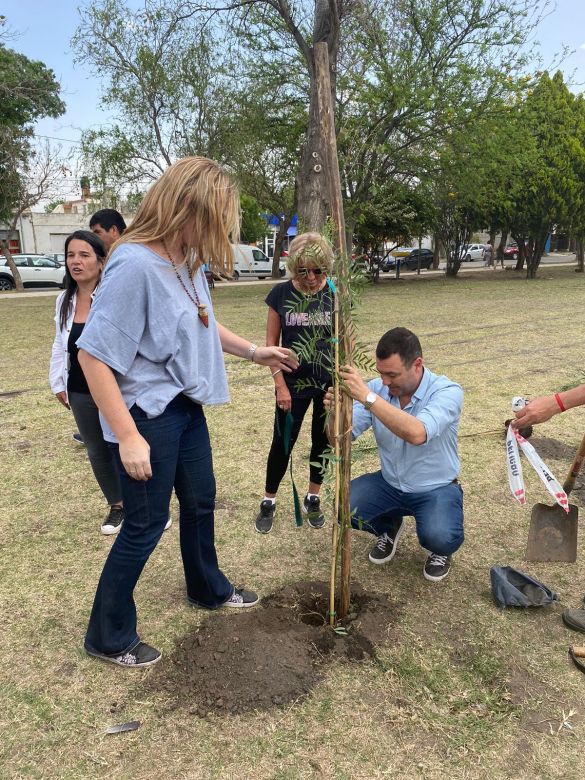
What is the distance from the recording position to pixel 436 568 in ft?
9.89

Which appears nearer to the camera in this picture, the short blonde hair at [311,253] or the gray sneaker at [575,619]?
the short blonde hair at [311,253]

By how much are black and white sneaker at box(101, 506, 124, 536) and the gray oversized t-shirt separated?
5.10 feet

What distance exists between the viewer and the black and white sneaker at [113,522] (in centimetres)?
348

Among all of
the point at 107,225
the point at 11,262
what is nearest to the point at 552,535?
the point at 107,225

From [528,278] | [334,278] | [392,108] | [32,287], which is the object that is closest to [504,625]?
[334,278]

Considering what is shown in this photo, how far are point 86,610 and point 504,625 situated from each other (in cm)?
189

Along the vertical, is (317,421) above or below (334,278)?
below

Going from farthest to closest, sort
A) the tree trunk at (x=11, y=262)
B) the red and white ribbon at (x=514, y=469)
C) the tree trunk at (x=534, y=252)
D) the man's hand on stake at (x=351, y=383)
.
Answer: the tree trunk at (x=534, y=252), the tree trunk at (x=11, y=262), the red and white ribbon at (x=514, y=469), the man's hand on stake at (x=351, y=383)

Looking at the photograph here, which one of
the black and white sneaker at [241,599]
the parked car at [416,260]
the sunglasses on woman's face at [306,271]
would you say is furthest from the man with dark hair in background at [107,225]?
the parked car at [416,260]

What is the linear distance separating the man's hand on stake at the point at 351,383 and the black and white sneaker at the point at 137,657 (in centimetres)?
131

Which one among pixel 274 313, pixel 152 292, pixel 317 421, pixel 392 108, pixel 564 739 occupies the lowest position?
pixel 564 739

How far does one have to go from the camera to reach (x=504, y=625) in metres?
2.64

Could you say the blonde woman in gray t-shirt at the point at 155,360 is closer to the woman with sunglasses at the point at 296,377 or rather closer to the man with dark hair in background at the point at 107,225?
the woman with sunglasses at the point at 296,377

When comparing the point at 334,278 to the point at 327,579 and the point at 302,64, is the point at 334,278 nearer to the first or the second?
the point at 327,579
